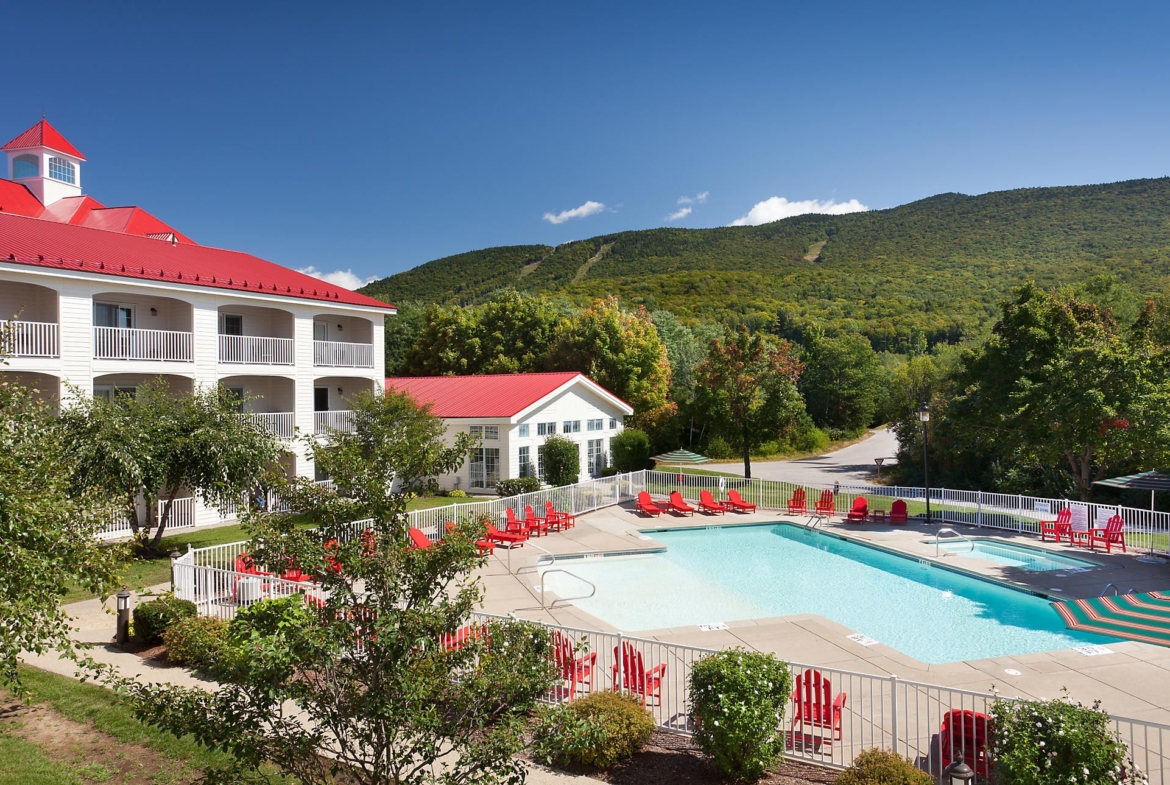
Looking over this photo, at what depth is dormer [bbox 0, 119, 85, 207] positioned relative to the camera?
99.4ft

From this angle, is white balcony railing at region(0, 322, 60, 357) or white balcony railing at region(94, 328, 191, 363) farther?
white balcony railing at region(94, 328, 191, 363)

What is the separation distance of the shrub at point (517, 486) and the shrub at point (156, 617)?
630 inches

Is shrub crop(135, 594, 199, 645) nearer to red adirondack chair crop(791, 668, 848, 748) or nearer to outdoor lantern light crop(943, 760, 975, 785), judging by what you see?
red adirondack chair crop(791, 668, 848, 748)

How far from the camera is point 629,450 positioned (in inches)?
Result: 1401

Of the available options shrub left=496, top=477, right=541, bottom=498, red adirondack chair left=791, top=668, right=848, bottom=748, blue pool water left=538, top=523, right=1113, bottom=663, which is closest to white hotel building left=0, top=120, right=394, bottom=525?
shrub left=496, top=477, right=541, bottom=498

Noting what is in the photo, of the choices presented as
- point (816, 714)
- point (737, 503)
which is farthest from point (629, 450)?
point (816, 714)

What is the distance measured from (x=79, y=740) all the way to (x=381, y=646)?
237 inches

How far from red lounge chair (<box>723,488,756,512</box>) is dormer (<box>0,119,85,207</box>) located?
1199 inches

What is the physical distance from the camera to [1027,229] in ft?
323

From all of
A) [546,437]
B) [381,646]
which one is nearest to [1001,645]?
[381,646]

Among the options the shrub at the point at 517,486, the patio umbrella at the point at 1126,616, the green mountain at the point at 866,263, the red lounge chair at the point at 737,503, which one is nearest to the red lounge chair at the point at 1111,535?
the patio umbrella at the point at 1126,616

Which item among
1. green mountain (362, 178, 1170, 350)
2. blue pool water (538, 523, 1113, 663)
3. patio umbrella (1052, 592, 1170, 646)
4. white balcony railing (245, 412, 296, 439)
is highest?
green mountain (362, 178, 1170, 350)

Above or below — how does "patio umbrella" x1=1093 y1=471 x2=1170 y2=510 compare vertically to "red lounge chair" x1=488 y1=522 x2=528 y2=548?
above

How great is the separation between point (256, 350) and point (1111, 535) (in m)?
26.7
